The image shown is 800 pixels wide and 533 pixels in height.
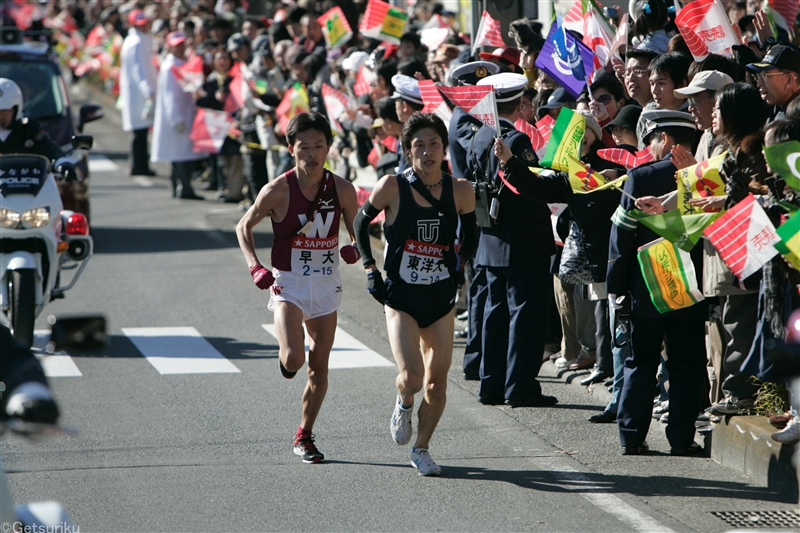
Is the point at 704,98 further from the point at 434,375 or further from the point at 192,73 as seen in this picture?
the point at 192,73

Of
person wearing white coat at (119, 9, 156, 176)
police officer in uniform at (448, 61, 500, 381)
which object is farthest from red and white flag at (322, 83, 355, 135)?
person wearing white coat at (119, 9, 156, 176)

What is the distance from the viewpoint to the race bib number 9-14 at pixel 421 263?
6.75 m

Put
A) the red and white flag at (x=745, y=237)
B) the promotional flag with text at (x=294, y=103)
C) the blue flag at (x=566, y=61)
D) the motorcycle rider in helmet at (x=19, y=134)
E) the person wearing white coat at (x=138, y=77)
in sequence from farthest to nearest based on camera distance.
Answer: the person wearing white coat at (x=138, y=77) < the promotional flag with text at (x=294, y=103) < the motorcycle rider in helmet at (x=19, y=134) < the blue flag at (x=566, y=61) < the red and white flag at (x=745, y=237)

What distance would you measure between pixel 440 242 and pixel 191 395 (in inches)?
107

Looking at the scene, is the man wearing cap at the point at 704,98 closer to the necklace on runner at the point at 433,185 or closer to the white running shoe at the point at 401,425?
the necklace on runner at the point at 433,185

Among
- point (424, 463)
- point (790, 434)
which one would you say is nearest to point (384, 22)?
point (424, 463)

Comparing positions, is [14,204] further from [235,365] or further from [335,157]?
[335,157]

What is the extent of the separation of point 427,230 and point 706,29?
2967mm

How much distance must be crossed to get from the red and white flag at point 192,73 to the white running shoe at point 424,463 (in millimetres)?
12713

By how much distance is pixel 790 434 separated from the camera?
19.9 ft

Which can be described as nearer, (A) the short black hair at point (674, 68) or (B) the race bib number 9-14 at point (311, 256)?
(B) the race bib number 9-14 at point (311, 256)

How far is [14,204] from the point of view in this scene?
9336 mm

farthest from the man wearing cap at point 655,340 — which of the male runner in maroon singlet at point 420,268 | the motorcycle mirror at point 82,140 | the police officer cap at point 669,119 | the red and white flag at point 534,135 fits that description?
the motorcycle mirror at point 82,140

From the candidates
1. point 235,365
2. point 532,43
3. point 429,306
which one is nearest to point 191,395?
point 235,365
